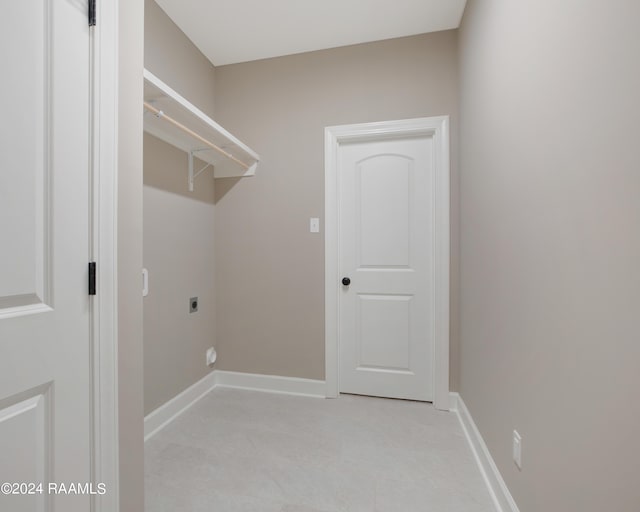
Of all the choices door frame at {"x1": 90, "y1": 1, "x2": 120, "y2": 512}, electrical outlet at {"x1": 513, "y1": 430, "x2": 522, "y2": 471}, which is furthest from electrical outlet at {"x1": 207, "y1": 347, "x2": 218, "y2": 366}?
electrical outlet at {"x1": 513, "y1": 430, "x2": 522, "y2": 471}

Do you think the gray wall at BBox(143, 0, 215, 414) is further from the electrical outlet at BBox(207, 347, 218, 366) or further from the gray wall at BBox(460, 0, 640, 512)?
the gray wall at BBox(460, 0, 640, 512)

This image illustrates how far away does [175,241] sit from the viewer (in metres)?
2.14

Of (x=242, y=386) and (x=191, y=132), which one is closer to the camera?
(x=191, y=132)

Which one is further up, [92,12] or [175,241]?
[92,12]

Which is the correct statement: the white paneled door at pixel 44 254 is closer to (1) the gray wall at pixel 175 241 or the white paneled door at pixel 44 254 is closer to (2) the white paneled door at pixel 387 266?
(1) the gray wall at pixel 175 241

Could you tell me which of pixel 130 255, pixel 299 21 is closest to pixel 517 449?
pixel 130 255

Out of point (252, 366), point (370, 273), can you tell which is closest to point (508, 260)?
point (370, 273)

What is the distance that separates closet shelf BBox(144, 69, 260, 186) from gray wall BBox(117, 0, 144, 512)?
0.29 m

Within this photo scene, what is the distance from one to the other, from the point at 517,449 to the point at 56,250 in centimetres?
169

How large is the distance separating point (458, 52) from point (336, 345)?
2.32 metres

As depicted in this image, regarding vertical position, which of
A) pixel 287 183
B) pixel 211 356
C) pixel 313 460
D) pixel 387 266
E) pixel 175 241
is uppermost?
pixel 287 183

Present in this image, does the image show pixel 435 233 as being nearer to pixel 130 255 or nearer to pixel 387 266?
pixel 387 266

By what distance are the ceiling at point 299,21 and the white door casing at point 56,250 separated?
1.36m

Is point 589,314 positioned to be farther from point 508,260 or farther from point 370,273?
point 370,273
